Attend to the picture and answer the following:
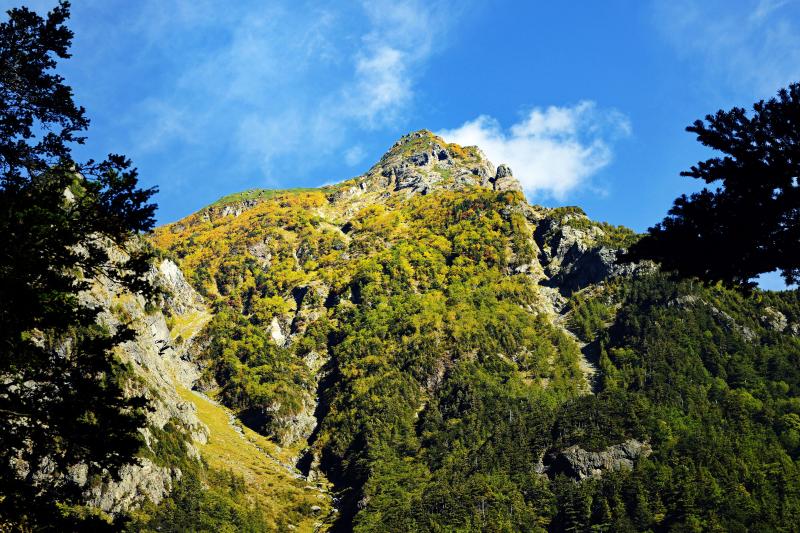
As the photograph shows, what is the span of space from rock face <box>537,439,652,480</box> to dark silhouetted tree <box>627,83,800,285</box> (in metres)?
137

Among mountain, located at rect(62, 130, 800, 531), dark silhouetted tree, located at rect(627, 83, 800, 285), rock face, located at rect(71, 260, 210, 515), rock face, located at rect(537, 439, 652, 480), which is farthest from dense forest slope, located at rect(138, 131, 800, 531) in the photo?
dark silhouetted tree, located at rect(627, 83, 800, 285)

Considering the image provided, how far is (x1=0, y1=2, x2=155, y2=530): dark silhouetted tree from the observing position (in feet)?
45.2

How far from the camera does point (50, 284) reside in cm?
1526

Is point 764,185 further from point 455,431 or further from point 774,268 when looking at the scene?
point 455,431

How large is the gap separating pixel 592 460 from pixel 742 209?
14143 cm

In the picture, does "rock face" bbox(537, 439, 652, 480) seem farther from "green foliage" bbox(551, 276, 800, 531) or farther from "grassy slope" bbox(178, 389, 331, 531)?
"grassy slope" bbox(178, 389, 331, 531)

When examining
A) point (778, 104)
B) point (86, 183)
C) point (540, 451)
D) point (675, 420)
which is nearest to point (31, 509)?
point (86, 183)

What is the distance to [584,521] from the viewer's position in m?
121

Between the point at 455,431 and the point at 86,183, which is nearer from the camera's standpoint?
the point at 86,183

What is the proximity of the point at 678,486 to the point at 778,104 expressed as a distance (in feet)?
422

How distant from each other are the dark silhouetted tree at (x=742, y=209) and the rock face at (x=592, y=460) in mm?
137078

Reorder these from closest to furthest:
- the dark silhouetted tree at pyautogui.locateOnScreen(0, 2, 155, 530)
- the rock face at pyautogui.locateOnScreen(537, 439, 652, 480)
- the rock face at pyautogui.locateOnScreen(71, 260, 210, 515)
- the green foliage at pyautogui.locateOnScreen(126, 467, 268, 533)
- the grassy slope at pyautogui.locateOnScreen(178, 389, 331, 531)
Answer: the dark silhouetted tree at pyautogui.locateOnScreen(0, 2, 155, 530)
the green foliage at pyautogui.locateOnScreen(126, 467, 268, 533)
the rock face at pyautogui.locateOnScreen(71, 260, 210, 515)
the grassy slope at pyautogui.locateOnScreen(178, 389, 331, 531)
the rock face at pyautogui.locateOnScreen(537, 439, 652, 480)

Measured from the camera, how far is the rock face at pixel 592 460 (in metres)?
142

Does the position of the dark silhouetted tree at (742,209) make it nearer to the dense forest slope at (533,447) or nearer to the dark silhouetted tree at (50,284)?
the dark silhouetted tree at (50,284)
